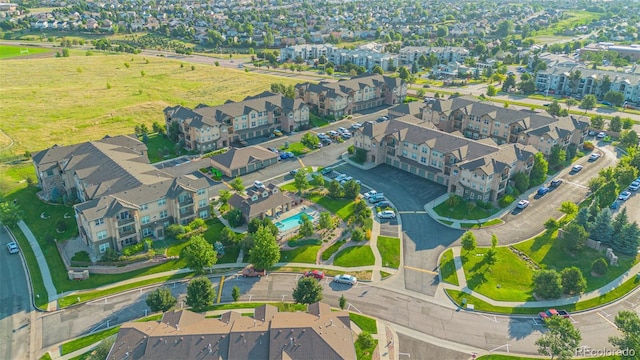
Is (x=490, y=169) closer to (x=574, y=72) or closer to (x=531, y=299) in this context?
(x=531, y=299)

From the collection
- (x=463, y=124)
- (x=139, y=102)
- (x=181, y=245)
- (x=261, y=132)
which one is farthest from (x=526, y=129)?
(x=139, y=102)

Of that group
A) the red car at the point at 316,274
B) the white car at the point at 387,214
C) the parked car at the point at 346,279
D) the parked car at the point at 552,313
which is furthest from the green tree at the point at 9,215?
the parked car at the point at 552,313

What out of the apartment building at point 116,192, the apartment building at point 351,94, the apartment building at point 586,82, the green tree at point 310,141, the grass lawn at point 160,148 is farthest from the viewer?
the apartment building at point 586,82

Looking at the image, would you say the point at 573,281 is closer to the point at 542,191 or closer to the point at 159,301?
the point at 542,191

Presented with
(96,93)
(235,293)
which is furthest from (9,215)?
(96,93)

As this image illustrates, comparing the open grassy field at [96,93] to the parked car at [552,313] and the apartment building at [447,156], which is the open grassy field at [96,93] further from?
the parked car at [552,313]

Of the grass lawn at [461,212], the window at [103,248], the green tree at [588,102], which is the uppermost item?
the green tree at [588,102]
